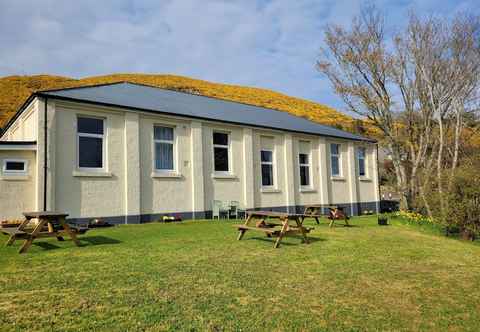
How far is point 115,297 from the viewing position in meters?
4.52

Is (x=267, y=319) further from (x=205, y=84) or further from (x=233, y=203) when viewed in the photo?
(x=205, y=84)

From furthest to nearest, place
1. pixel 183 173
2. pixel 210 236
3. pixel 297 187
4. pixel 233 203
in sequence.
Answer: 1. pixel 297 187
2. pixel 233 203
3. pixel 183 173
4. pixel 210 236

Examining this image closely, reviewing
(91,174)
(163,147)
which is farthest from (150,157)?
(91,174)

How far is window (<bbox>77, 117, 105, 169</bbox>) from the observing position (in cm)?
1280

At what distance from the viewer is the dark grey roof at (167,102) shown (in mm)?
13312

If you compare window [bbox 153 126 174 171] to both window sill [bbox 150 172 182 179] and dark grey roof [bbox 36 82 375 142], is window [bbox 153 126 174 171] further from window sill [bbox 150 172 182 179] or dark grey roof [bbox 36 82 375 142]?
dark grey roof [bbox 36 82 375 142]

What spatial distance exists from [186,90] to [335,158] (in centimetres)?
4031

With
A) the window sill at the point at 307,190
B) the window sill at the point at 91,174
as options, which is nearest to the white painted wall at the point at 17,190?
the window sill at the point at 91,174

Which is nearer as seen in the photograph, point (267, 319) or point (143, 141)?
point (267, 319)

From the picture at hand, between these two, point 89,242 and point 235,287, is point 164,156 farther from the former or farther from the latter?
point 235,287

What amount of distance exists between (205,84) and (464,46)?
57879mm

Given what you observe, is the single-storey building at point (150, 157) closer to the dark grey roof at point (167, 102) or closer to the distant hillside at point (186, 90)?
the dark grey roof at point (167, 102)

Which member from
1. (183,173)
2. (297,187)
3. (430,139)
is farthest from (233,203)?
(430,139)

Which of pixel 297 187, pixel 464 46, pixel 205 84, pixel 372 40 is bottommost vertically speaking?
pixel 297 187
